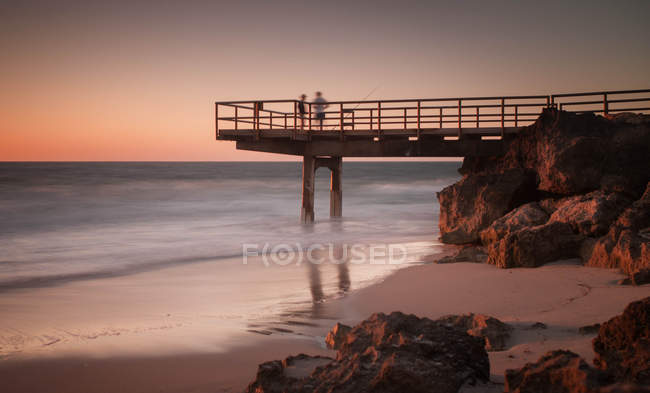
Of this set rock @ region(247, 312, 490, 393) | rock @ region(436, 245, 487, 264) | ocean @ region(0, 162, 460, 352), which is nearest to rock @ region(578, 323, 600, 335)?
rock @ region(247, 312, 490, 393)

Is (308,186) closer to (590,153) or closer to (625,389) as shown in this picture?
(590,153)

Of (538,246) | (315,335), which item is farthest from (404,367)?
(538,246)

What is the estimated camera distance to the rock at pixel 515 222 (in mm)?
11570

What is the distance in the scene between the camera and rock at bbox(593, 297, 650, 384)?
10.5ft

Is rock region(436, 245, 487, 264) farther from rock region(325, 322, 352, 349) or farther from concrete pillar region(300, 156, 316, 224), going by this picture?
concrete pillar region(300, 156, 316, 224)

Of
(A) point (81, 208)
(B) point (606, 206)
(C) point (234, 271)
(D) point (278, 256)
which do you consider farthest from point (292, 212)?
(B) point (606, 206)

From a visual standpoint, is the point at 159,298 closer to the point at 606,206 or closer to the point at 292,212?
the point at 606,206

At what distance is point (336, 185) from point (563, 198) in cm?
1013

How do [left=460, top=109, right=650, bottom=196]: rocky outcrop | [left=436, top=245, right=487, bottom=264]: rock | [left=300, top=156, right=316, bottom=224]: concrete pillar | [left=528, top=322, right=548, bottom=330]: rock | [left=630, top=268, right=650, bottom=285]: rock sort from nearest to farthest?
[left=528, top=322, right=548, bottom=330]: rock
[left=630, top=268, right=650, bottom=285]: rock
[left=436, top=245, right=487, bottom=264]: rock
[left=460, top=109, right=650, bottom=196]: rocky outcrop
[left=300, top=156, right=316, bottom=224]: concrete pillar

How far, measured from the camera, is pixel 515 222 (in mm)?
11672

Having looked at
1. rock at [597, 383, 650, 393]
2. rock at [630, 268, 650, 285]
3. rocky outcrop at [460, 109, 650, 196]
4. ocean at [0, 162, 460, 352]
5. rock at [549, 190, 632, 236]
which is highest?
rocky outcrop at [460, 109, 650, 196]

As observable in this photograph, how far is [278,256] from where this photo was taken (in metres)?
13.3

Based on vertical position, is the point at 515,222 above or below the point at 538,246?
above

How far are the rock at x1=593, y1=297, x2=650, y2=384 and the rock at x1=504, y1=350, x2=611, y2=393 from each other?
18.8 inches
